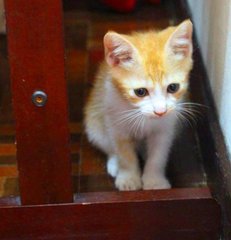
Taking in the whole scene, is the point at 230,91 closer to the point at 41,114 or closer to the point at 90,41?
the point at 41,114

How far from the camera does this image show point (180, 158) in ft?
4.97

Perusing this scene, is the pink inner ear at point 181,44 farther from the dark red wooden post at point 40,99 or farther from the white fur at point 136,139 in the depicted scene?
the dark red wooden post at point 40,99

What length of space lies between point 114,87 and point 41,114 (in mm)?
264

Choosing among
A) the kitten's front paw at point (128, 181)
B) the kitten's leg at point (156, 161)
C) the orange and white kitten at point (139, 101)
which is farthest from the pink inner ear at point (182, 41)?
the kitten's front paw at point (128, 181)

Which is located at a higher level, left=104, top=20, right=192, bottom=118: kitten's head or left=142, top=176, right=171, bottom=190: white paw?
left=104, top=20, right=192, bottom=118: kitten's head

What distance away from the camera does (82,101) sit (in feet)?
5.86

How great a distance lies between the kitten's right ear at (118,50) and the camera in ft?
3.75

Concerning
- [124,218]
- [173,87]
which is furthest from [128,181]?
[173,87]

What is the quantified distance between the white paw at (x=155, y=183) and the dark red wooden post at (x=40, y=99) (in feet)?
0.87

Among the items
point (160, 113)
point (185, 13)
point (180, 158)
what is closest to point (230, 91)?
point (160, 113)

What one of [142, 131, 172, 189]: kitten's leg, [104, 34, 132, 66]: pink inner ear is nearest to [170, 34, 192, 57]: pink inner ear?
[104, 34, 132, 66]: pink inner ear

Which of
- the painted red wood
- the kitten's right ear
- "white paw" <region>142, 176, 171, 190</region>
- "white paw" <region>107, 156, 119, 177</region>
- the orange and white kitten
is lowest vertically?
the painted red wood

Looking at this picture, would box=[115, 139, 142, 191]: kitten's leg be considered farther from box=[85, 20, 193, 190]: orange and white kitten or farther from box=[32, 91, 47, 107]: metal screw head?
box=[32, 91, 47, 107]: metal screw head

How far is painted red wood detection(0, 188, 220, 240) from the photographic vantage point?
3.84ft
